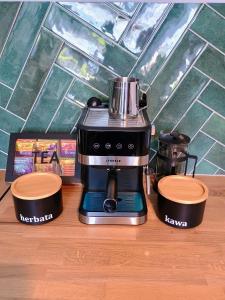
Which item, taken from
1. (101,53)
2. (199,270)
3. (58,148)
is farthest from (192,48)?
(199,270)

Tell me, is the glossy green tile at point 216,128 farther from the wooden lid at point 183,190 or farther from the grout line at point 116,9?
the grout line at point 116,9

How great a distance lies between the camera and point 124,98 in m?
0.70

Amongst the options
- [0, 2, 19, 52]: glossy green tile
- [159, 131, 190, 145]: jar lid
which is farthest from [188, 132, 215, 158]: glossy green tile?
[0, 2, 19, 52]: glossy green tile

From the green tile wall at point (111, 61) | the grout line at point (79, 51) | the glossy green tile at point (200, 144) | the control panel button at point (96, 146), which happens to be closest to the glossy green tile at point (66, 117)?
the green tile wall at point (111, 61)

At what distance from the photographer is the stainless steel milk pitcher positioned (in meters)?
0.69

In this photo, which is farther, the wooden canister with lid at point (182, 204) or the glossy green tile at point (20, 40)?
the glossy green tile at point (20, 40)

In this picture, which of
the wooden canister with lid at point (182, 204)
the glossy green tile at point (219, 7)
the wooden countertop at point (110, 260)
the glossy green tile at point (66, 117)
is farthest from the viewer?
the glossy green tile at point (66, 117)

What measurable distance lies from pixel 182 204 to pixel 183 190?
6 cm

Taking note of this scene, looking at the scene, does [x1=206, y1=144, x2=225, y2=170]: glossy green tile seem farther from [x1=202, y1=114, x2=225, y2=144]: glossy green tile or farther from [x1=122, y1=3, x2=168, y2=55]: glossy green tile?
[x1=122, y1=3, x2=168, y2=55]: glossy green tile

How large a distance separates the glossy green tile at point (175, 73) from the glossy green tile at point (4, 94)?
43 cm

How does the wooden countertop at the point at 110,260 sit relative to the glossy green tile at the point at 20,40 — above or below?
below

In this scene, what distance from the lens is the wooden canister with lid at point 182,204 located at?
65 centimetres

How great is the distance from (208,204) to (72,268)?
0.42 metres

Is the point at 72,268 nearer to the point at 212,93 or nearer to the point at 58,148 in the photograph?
the point at 58,148
